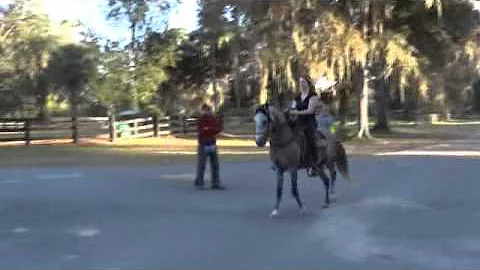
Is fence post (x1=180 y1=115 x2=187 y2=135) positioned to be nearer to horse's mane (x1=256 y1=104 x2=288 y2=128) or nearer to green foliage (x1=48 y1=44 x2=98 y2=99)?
green foliage (x1=48 y1=44 x2=98 y2=99)

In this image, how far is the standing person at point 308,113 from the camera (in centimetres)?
1117

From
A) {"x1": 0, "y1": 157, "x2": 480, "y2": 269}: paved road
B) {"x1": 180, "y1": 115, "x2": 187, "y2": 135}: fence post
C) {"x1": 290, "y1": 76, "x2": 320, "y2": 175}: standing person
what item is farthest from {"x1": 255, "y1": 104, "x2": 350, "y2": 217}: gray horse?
{"x1": 180, "y1": 115, "x2": 187, "y2": 135}: fence post

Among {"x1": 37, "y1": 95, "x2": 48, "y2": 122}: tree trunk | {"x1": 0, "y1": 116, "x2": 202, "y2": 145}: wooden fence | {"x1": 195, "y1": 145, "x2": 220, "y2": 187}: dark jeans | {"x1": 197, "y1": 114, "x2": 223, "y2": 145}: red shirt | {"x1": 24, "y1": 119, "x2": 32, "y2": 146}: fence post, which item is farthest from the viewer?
{"x1": 37, "y1": 95, "x2": 48, "y2": 122}: tree trunk

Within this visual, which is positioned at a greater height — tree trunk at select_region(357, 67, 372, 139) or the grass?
tree trunk at select_region(357, 67, 372, 139)

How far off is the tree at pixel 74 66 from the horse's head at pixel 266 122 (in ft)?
104

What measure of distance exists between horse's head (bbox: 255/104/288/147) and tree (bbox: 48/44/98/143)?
3161cm

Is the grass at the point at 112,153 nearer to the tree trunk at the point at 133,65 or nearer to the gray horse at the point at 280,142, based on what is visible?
the tree trunk at the point at 133,65

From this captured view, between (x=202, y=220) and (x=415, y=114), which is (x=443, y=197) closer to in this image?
(x=202, y=220)

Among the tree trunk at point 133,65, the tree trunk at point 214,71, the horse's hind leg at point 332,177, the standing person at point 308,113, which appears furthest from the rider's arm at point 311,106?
the tree trunk at point 214,71

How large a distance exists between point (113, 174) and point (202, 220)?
28.0ft

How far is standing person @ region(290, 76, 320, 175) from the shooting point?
1117 centimetres

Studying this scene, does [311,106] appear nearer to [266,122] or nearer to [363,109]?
[266,122]

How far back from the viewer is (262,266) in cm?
731

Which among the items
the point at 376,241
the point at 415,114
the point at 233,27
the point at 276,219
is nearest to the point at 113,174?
the point at 276,219
